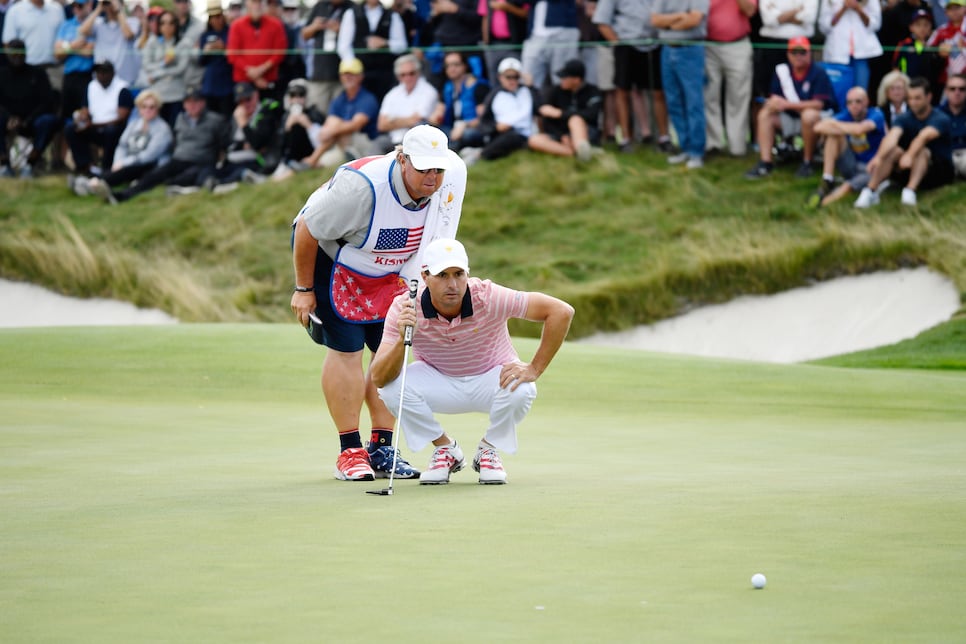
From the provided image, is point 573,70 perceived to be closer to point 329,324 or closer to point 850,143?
point 850,143

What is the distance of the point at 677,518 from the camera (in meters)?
5.78

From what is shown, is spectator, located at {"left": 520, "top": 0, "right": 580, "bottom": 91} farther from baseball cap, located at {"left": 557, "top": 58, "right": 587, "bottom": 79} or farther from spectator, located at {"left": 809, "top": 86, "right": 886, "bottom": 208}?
spectator, located at {"left": 809, "top": 86, "right": 886, "bottom": 208}

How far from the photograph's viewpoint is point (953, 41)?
57.2 feet

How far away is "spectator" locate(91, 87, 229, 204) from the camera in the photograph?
21.9m

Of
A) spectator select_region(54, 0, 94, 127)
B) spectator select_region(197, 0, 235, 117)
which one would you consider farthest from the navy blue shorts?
spectator select_region(54, 0, 94, 127)

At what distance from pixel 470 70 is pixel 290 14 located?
372 centimetres

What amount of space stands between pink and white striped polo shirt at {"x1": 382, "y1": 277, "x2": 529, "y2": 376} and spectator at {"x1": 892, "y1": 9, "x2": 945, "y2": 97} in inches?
469

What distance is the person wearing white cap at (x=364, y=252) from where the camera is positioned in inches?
283

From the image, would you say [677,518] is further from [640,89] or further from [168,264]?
[168,264]

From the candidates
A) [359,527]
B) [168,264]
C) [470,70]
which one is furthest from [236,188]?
[359,527]

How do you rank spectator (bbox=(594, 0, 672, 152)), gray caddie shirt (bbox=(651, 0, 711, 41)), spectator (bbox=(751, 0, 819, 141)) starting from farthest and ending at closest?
spectator (bbox=(594, 0, 672, 152)) < gray caddie shirt (bbox=(651, 0, 711, 41)) < spectator (bbox=(751, 0, 819, 141))

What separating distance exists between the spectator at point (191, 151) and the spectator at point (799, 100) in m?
8.08

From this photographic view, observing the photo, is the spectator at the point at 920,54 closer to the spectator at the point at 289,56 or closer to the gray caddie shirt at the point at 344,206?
the spectator at the point at 289,56

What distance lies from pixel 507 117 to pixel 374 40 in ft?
7.03
